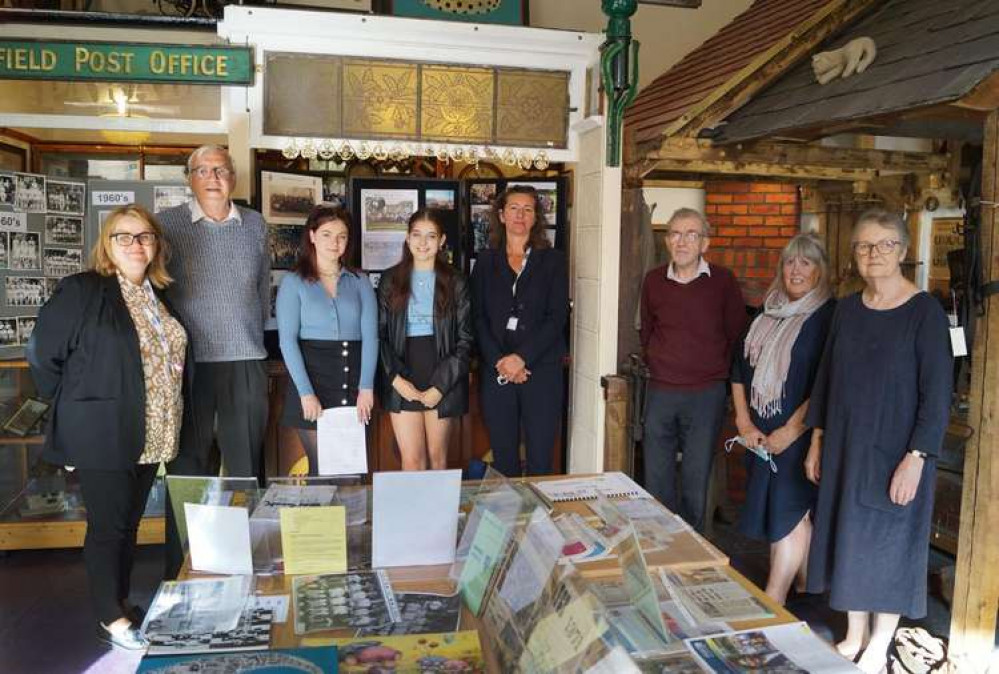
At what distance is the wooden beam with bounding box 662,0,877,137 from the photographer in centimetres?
437

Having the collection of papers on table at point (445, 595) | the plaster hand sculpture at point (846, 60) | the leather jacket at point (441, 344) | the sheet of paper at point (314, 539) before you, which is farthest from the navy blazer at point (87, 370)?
the plaster hand sculpture at point (846, 60)

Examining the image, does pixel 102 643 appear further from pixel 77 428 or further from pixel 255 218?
pixel 255 218

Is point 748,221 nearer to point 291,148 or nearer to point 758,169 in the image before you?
point 758,169

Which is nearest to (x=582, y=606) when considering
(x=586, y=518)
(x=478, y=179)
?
(x=586, y=518)

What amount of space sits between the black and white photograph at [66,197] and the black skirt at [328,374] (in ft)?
5.08

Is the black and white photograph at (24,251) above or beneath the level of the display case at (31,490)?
above

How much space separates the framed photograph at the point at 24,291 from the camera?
396 cm

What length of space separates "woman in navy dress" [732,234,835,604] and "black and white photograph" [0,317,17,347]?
11.5ft

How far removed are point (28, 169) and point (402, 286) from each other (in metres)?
3.10

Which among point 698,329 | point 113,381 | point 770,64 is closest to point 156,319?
point 113,381

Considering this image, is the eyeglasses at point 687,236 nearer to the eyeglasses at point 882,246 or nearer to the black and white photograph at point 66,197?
the eyeglasses at point 882,246

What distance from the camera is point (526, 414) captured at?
3812 millimetres

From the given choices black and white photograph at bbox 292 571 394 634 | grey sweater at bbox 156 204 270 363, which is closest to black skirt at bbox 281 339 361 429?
grey sweater at bbox 156 204 270 363

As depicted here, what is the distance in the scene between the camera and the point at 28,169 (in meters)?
5.14
